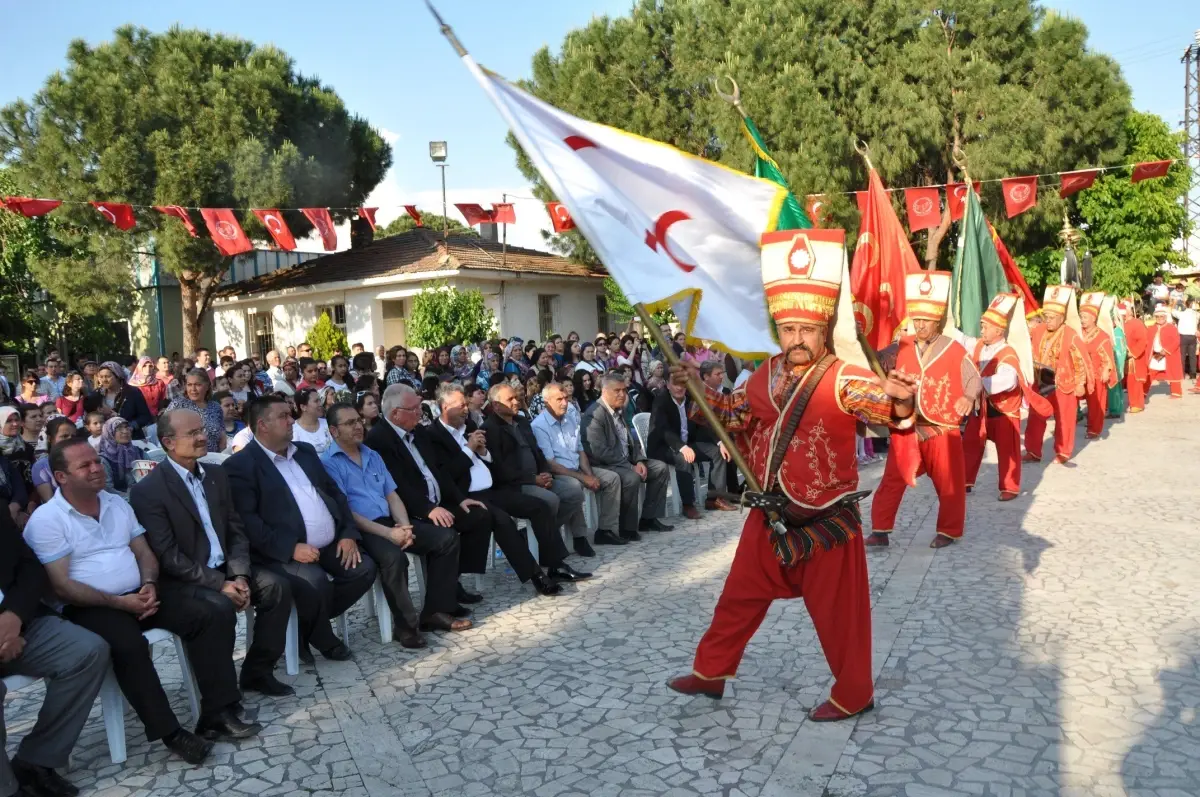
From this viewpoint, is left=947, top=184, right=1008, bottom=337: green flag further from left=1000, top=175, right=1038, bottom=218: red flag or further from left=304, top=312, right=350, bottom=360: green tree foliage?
left=304, top=312, right=350, bottom=360: green tree foliage

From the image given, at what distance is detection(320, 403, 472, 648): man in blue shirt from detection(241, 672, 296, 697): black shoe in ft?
2.92

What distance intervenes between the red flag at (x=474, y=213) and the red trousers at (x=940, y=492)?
13942mm

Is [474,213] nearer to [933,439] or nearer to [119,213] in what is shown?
→ [119,213]

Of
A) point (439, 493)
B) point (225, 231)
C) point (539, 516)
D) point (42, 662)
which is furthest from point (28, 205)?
point (42, 662)

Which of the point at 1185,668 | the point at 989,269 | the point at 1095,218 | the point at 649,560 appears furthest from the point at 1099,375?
the point at 1095,218

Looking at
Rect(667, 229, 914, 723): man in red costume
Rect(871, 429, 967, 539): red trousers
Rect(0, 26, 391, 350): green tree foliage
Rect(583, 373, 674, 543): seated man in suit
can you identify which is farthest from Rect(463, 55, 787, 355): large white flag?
Rect(0, 26, 391, 350): green tree foliage

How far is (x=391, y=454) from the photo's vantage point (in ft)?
20.2

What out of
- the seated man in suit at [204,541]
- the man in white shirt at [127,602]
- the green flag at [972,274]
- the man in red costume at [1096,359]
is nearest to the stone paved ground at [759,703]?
the man in white shirt at [127,602]

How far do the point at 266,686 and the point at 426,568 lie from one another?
130cm

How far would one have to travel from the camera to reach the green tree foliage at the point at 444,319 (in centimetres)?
2003

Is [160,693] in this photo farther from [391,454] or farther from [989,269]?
[989,269]

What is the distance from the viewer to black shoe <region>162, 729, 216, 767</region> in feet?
13.1

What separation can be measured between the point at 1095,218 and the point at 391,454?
27.4 meters

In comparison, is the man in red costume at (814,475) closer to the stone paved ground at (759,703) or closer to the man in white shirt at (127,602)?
the stone paved ground at (759,703)
